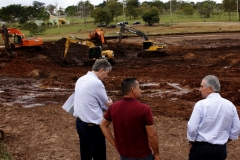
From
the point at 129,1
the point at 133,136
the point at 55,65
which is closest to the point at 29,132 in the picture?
the point at 133,136

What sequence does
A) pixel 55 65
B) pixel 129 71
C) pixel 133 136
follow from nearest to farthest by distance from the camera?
pixel 133 136 → pixel 129 71 → pixel 55 65

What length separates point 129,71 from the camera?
65.2ft

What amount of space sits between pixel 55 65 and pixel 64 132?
15.3 metres

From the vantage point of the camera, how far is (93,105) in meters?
4.91

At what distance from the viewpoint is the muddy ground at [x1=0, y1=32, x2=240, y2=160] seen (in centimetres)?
806

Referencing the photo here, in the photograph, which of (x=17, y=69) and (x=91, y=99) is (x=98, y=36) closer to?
(x=17, y=69)

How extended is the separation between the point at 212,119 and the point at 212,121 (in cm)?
3

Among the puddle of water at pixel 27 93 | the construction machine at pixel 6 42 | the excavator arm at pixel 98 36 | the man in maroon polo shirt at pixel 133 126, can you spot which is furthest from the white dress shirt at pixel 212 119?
the excavator arm at pixel 98 36

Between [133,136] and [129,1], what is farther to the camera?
[129,1]

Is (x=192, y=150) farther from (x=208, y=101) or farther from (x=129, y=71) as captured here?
(x=129, y=71)

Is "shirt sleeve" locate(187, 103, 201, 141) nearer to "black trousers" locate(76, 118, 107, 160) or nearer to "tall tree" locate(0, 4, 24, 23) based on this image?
"black trousers" locate(76, 118, 107, 160)

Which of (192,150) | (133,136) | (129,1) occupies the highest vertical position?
(129,1)

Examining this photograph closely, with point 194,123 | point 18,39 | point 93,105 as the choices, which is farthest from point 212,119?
point 18,39

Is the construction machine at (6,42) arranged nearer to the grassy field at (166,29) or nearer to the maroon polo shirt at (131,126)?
the grassy field at (166,29)
